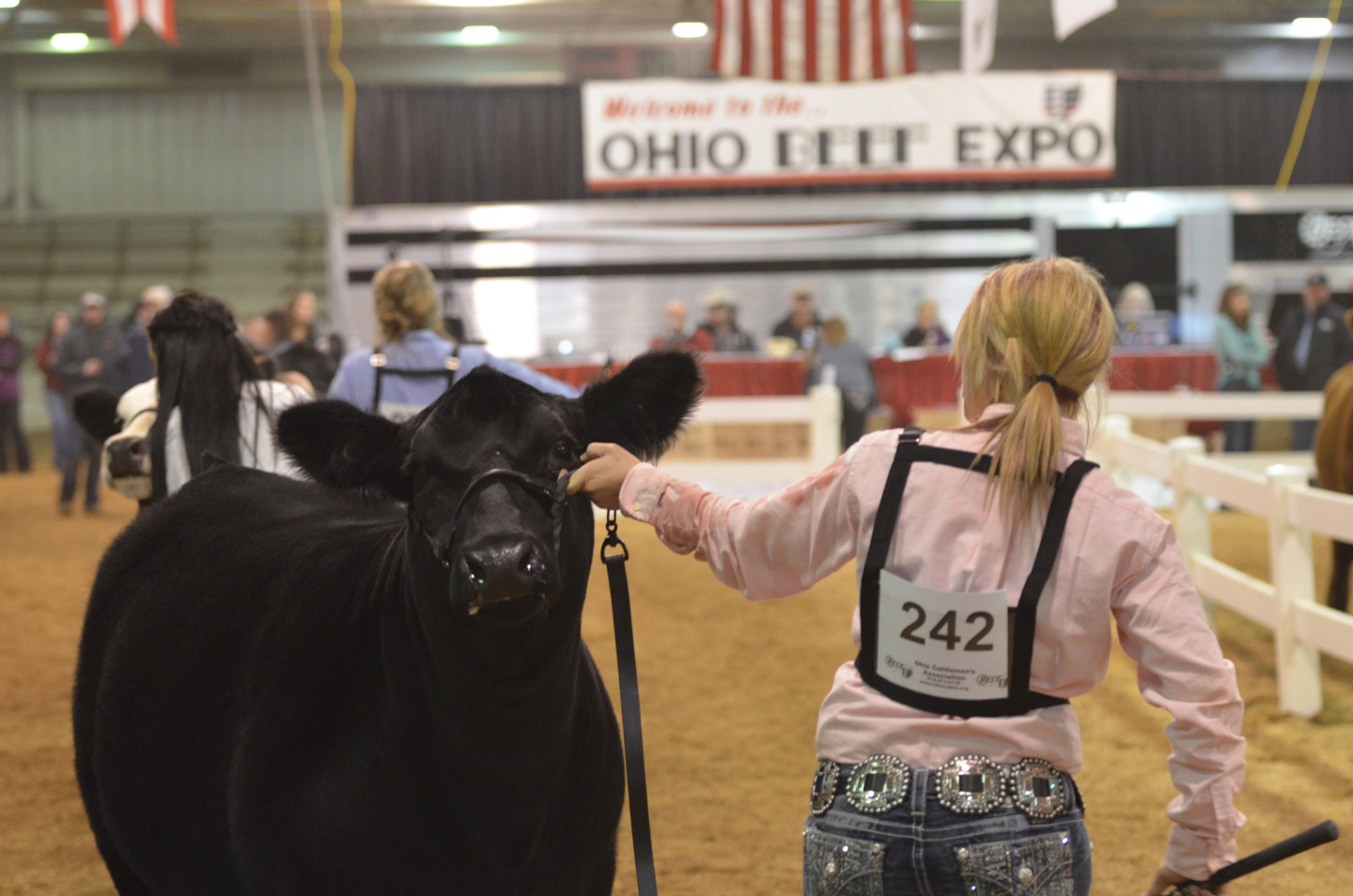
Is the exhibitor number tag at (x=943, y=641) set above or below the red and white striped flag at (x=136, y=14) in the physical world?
below

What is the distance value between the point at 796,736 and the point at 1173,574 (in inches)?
140

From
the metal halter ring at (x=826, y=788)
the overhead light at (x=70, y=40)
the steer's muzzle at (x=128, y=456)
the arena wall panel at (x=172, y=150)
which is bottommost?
the metal halter ring at (x=826, y=788)

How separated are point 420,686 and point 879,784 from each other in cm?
85

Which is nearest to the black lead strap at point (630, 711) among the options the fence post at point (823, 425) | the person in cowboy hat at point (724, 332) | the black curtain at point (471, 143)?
the fence post at point (823, 425)

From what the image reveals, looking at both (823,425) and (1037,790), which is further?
(823,425)

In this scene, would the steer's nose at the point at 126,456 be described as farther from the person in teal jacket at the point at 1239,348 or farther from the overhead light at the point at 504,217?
the overhead light at the point at 504,217

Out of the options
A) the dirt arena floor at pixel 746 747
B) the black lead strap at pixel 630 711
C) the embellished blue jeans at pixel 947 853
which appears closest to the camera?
the embellished blue jeans at pixel 947 853

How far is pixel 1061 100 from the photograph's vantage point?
14789 millimetres

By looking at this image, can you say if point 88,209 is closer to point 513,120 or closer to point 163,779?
point 513,120

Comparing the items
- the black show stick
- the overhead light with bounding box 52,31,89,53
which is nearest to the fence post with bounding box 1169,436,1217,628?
the black show stick

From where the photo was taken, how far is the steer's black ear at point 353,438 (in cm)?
209

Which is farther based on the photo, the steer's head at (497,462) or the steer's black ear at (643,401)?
the steer's black ear at (643,401)

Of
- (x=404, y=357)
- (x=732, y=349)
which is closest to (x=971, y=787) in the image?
(x=404, y=357)

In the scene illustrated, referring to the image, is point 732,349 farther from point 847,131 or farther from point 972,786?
point 972,786
